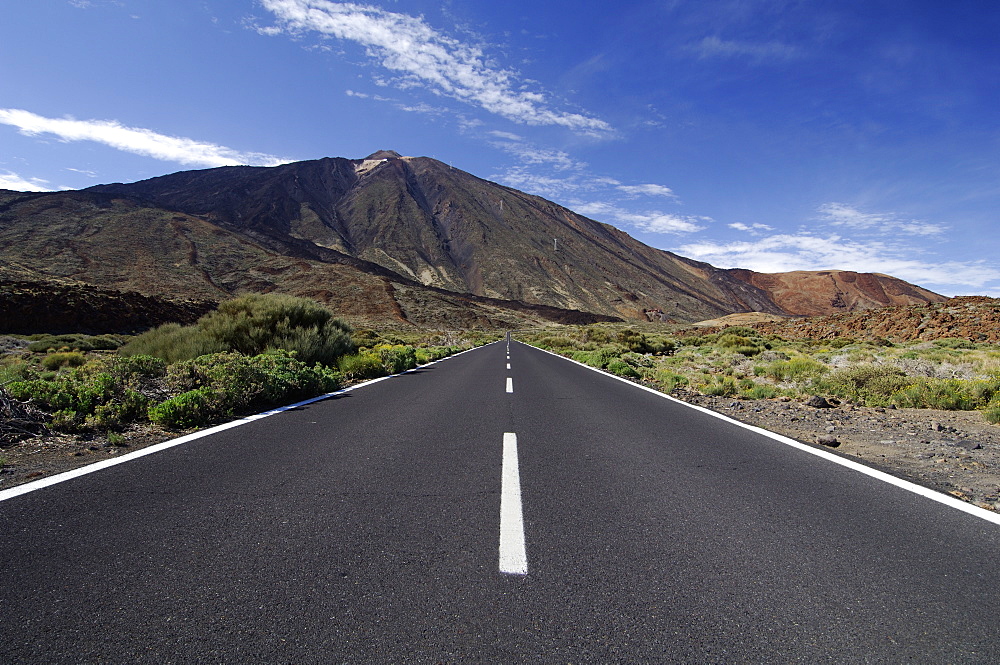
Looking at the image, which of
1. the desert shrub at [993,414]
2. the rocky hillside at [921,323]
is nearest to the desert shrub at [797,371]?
the desert shrub at [993,414]

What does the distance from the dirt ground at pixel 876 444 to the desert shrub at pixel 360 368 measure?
7.86 m

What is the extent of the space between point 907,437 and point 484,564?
273 inches

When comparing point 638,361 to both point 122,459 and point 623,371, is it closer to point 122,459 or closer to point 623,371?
point 623,371

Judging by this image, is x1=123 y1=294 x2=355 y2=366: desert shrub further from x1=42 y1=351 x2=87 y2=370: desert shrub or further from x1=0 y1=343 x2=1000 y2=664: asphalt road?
x1=0 y1=343 x2=1000 y2=664: asphalt road

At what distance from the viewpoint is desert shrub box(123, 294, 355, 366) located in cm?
1296

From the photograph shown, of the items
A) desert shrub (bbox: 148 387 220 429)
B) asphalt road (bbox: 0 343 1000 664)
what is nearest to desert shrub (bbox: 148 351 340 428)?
desert shrub (bbox: 148 387 220 429)

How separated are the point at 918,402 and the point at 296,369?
12.1 m

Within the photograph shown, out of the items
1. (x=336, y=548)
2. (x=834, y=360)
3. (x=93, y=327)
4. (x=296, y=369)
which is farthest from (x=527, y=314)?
(x=336, y=548)

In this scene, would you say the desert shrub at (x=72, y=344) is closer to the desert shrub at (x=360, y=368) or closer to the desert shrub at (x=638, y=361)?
the desert shrub at (x=360, y=368)

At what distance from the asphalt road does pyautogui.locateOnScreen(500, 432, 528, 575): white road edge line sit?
23 millimetres

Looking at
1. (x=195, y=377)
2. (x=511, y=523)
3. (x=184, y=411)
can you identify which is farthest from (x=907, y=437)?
(x=195, y=377)

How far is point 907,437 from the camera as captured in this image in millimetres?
6711

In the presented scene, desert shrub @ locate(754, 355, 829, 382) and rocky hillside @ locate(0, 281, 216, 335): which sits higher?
desert shrub @ locate(754, 355, 829, 382)

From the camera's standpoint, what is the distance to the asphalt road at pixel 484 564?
6.81ft
